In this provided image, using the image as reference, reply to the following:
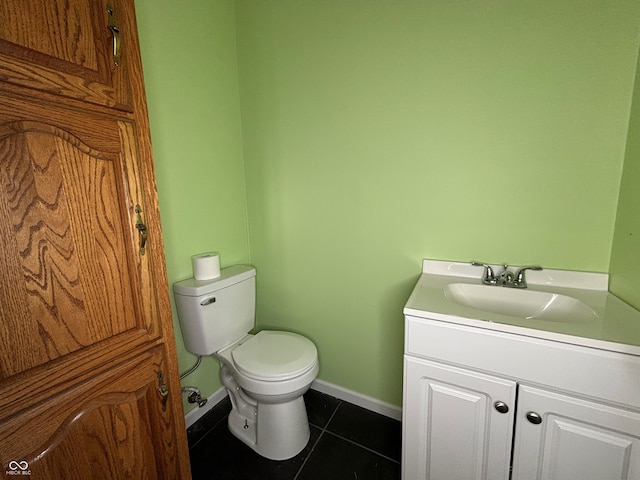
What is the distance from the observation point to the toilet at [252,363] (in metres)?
1.18

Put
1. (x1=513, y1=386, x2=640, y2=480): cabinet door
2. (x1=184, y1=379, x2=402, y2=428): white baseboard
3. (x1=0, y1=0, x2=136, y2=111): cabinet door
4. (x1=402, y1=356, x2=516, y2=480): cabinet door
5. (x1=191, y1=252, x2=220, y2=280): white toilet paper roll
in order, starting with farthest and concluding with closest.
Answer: (x1=184, y1=379, x2=402, y2=428): white baseboard, (x1=191, y1=252, x2=220, y2=280): white toilet paper roll, (x1=402, y1=356, x2=516, y2=480): cabinet door, (x1=513, y1=386, x2=640, y2=480): cabinet door, (x1=0, y1=0, x2=136, y2=111): cabinet door

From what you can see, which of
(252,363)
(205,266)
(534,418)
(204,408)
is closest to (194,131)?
(205,266)

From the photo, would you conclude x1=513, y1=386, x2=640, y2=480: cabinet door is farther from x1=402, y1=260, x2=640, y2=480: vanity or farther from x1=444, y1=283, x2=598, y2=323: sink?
x1=444, y1=283, x2=598, y2=323: sink

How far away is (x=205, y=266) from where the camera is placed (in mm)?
1332

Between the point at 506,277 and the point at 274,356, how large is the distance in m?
1.08

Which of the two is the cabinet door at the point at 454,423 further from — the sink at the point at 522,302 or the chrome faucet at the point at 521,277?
the chrome faucet at the point at 521,277

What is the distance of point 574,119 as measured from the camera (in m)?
0.97

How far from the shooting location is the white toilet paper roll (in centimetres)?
133

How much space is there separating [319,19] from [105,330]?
158cm

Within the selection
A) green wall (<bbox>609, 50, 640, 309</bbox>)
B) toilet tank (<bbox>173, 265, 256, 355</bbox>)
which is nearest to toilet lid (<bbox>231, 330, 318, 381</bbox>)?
toilet tank (<bbox>173, 265, 256, 355</bbox>)

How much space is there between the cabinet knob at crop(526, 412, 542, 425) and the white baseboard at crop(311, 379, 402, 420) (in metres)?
0.77

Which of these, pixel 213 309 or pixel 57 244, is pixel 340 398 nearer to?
pixel 213 309

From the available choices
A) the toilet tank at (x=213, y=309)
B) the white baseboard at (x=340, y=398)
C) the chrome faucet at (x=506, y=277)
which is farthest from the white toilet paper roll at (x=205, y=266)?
the chrome faucet at (x=506, y=277)

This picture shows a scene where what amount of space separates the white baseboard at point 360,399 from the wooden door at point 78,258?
96cm
